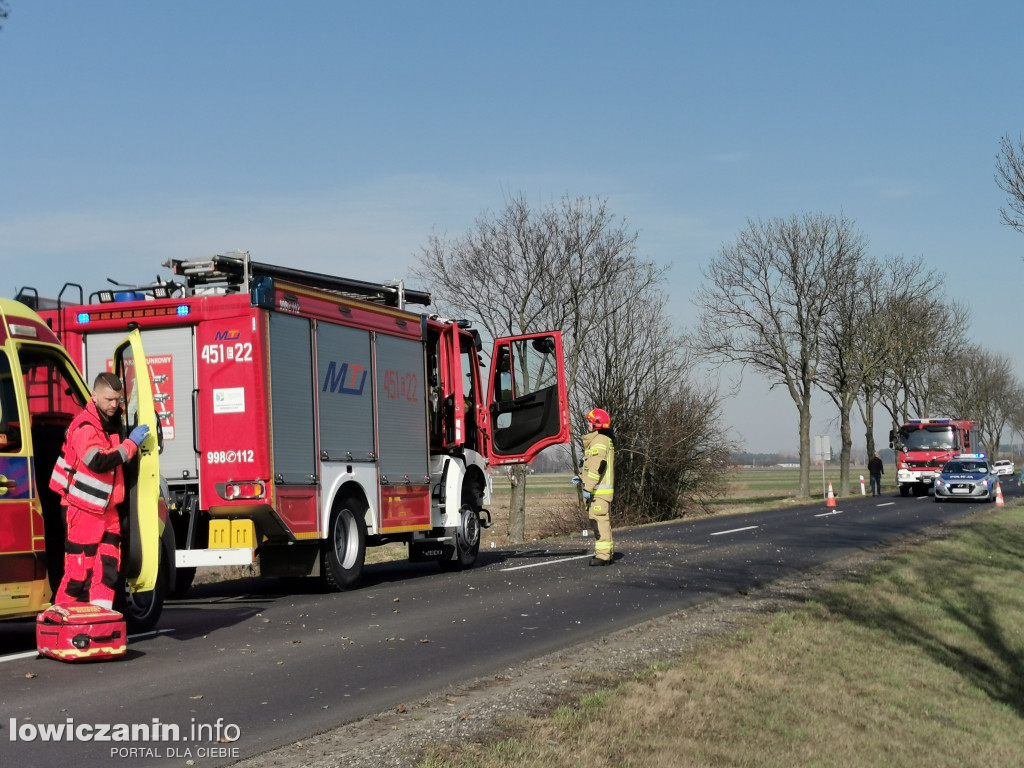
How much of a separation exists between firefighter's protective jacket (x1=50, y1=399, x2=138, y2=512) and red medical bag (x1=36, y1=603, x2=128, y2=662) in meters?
0.72

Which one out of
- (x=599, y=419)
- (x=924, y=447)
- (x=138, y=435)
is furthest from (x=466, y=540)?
(x=924, y=447)

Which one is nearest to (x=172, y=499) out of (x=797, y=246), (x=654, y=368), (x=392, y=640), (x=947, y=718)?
(x=392, y=640)

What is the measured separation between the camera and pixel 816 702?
7.74 meters

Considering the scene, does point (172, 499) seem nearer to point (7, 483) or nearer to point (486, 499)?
point (7, 483)

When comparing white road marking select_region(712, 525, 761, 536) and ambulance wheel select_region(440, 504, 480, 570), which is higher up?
ambulance wheel select_region(440, 504, 480, 570)

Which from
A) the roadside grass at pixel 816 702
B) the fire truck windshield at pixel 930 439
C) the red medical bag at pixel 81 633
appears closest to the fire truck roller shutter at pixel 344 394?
the red medical bag at pixel 81 633

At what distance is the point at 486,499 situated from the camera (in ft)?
54.9

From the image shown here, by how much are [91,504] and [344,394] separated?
17.0 ft

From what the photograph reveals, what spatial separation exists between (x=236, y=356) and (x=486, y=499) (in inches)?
222

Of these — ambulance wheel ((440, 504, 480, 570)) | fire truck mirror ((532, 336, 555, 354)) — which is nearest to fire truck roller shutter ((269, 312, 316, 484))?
ambulance wheel ((440, 504, 480, 570))

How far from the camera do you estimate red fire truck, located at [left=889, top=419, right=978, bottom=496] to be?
4722 centimetres

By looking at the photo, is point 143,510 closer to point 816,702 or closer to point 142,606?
point 142,606

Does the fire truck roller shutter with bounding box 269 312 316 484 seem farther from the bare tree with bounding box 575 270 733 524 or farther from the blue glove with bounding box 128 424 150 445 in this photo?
the bare tree with bounding box 575 270 733 524

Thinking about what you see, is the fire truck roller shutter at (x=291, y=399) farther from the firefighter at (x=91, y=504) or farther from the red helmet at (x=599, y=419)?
the red helmet at (x=599, y=419)
